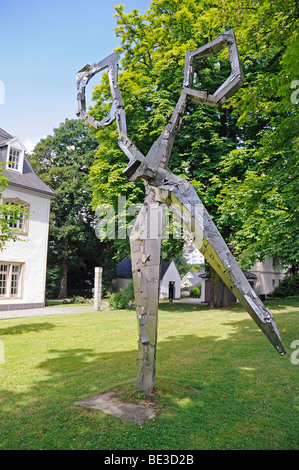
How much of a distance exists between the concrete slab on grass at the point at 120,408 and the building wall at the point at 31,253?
56.7 feet

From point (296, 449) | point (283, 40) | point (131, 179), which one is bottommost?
point (296, 449)

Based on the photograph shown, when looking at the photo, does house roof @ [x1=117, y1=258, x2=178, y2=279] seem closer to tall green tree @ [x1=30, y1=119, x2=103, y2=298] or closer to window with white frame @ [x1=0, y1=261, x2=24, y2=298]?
tall green tree @ [x1=30, y1=119, x2=103, y2=298]

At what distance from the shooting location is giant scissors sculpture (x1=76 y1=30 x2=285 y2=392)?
4.59 m

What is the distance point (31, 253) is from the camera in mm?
22562

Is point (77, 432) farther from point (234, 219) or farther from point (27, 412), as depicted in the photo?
point (234, 219)

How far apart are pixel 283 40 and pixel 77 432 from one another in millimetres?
10280

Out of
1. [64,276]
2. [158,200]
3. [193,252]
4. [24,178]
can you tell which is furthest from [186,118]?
[193,252]

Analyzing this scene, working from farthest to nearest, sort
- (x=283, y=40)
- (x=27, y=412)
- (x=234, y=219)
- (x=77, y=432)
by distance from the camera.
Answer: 1. (x=234, y=219)
2. (x=283, y=40)
3. (x=27, y=412)
4. (x=77, y=432)

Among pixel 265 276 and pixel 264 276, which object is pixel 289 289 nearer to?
pixel 264 276

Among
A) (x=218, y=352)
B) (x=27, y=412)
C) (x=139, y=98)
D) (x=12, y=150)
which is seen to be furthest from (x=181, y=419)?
(x=12, y=150)

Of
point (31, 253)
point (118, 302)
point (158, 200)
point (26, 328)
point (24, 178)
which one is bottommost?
point (26, 328)

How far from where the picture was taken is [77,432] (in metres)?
4.47

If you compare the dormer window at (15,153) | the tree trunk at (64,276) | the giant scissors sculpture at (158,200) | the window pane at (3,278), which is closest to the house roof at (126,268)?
the tree trunk at (64,276)

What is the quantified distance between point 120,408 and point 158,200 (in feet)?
10.8
